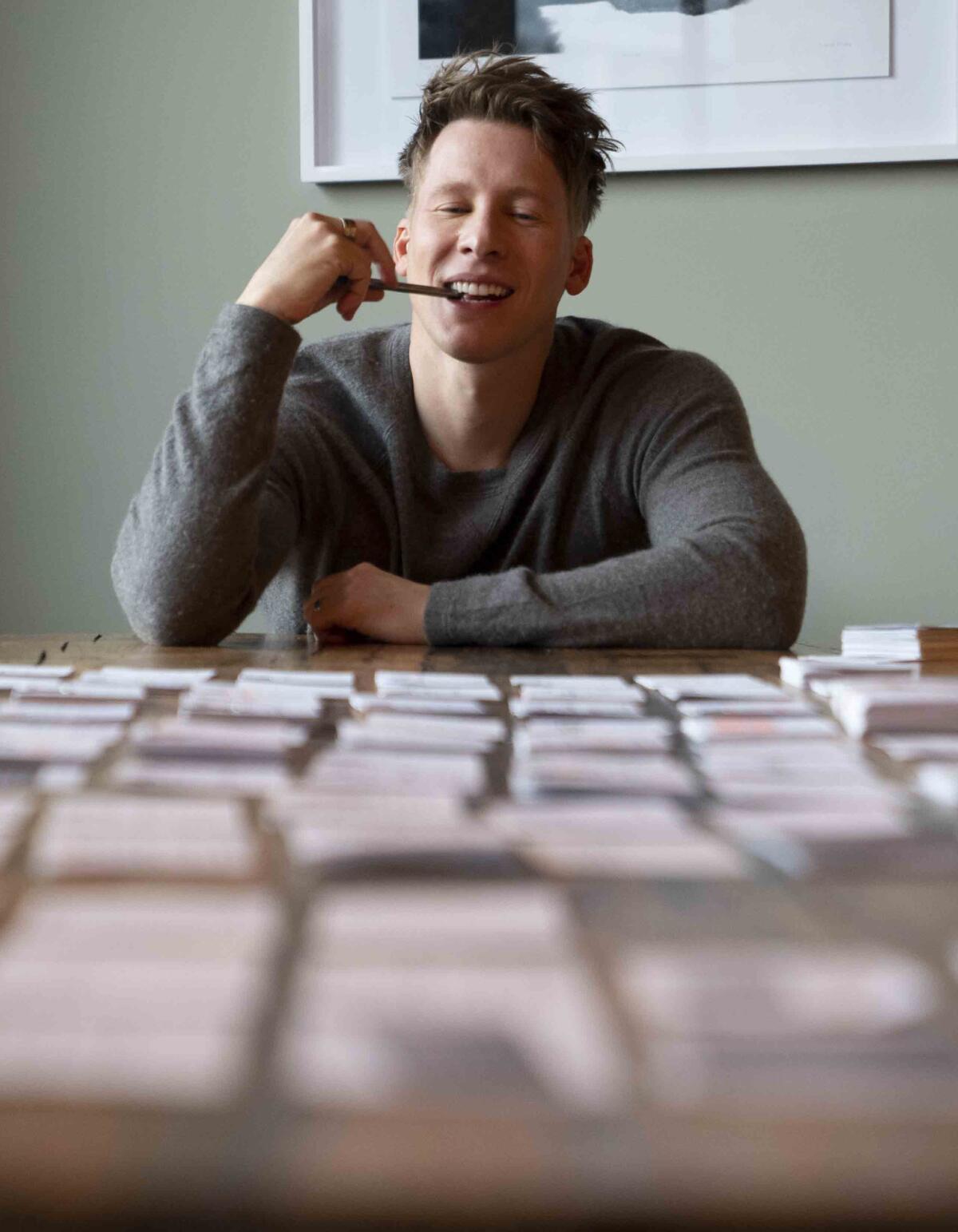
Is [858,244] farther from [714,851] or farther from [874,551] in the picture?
[714,851]

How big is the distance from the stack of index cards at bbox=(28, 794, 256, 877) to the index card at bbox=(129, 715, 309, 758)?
9 cm

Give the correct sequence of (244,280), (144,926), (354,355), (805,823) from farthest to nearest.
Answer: (244,280)
(354,355)
(805,823)
(144,926)

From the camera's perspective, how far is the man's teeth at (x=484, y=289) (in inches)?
58.1

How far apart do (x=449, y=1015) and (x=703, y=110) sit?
2.14 metres

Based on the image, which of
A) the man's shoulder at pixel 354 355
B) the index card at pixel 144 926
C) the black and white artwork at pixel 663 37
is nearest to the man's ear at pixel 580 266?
the man's shoulder at pixel 354 355

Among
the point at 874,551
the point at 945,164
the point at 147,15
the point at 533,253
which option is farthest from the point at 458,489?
the point at 147,15

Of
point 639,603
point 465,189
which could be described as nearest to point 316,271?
point 465,189

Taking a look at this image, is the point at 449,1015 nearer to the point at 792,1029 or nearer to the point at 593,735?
the point at 792,1029

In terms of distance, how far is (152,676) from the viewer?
853mm

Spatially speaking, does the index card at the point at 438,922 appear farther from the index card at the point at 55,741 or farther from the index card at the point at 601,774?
the index card at the point at 55,741

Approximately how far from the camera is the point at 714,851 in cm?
36

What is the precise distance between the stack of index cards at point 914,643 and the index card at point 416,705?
511mm

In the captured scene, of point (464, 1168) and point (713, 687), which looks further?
point (713, 687)

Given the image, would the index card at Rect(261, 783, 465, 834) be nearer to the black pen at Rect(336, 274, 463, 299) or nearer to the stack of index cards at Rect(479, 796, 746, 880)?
the stack of index cards at Rect(479, 796, 746, 880)
